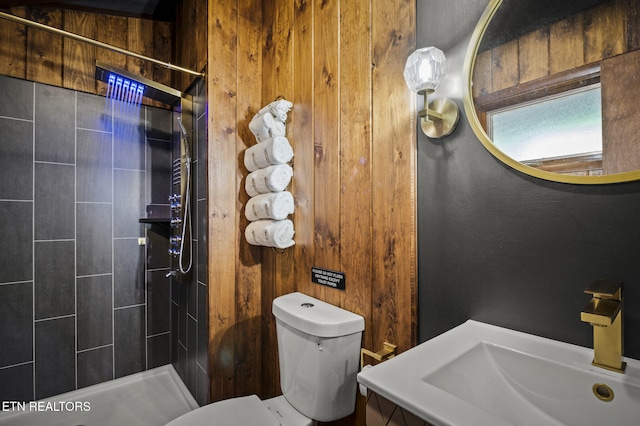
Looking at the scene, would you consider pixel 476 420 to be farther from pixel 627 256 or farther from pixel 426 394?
pixel 627 256

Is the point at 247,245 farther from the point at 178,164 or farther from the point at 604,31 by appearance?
the point at 604,31

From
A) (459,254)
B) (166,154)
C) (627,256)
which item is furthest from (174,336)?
(627,256)

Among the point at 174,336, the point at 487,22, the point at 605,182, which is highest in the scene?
the point at 487,22

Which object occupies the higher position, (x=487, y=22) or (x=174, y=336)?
(x=487, y=22)

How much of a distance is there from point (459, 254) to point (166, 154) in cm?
219

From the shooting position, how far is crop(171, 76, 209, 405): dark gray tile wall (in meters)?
1.80

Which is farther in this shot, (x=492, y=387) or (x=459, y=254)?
(x=459, y=254)

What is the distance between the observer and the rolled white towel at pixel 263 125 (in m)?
1.60

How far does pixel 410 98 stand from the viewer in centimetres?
115

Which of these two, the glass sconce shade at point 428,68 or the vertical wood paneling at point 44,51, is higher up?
the vertical wood paneling at point 44,51

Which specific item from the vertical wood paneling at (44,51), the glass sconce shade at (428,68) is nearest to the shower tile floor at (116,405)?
the vertical wood paneling at (44,51)

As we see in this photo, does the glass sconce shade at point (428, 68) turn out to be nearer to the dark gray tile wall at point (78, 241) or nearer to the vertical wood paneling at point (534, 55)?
the vertical wood paneling at point (534, 55)

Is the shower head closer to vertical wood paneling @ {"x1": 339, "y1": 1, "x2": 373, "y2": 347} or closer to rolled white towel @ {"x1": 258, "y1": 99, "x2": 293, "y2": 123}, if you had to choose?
rolled white towel @ {"x1": 258, "y1": 99, "x2": 293, "y2": 123}

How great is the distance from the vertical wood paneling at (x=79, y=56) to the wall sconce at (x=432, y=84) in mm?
2140
